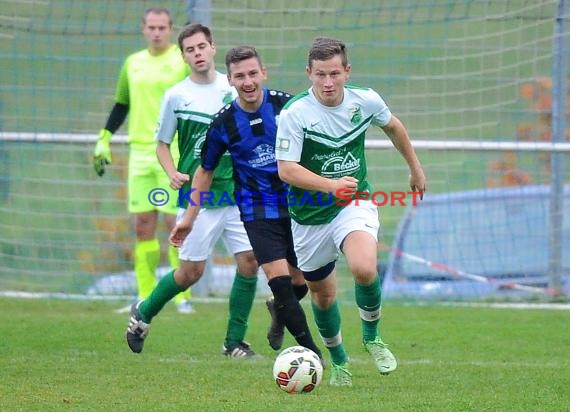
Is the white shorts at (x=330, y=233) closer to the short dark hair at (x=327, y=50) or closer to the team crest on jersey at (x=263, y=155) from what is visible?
the team crest on jersey at (x=263, y=155)

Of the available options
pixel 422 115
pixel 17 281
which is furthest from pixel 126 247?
pixel 422 115

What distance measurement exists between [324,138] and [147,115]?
3.58m

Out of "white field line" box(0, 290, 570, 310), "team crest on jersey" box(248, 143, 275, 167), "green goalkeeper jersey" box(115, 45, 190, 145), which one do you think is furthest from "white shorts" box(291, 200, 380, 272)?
"white field line" box(0, 290, 570, 310)

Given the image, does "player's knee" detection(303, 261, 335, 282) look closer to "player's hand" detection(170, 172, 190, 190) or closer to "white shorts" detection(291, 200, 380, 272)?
"white shorts" detection(291, 200, 380, 272)

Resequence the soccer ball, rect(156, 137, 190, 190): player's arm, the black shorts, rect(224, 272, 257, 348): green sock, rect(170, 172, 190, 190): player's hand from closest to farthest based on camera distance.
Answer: the soccer ball < the black shorts < rect(170, 172, 190, 190): player's hand < rect(156, 137, 190, 190): player's arm < rect(224, 272, 257, 348): green sock

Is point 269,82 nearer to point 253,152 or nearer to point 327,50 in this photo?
point 253,152

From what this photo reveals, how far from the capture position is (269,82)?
12.0m

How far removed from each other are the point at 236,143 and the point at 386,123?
0.98 metres

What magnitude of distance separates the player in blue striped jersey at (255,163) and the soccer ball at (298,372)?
761mm

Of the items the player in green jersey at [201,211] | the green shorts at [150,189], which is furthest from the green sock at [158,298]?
the green shorts at [150,189]

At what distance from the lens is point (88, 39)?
11.6m

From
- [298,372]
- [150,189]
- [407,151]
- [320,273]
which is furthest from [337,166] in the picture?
[150,189]

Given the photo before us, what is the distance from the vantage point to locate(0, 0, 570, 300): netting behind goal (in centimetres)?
1130

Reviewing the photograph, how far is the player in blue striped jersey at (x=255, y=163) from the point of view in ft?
23.9
